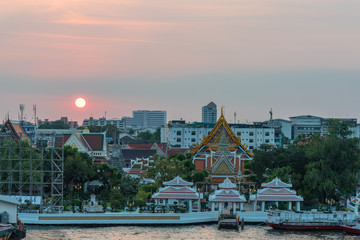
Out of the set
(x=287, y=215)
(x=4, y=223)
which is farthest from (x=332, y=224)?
(x=4, y=223)

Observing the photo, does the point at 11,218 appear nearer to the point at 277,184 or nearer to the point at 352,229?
the point at 277,184

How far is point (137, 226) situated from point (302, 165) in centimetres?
1738

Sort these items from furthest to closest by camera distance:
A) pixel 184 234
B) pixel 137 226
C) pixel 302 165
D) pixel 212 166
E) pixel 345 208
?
pixel 212 166 < pixel 302 165 < pixel 345 208 < pixel 137 226 < pixel 184 234

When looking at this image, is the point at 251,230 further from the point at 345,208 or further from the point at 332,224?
the point at 345,208

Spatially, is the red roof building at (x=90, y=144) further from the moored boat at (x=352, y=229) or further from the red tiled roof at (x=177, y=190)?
the moored boat at (x=352, y=229)

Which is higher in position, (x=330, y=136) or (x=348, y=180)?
(x=330, y=136)

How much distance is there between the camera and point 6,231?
4278 centimetres

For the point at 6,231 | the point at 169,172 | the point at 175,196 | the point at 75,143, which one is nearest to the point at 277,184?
the point at 175,196

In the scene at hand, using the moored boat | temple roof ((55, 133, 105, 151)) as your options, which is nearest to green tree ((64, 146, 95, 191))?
temple roof ((55, 133, 105, 151))

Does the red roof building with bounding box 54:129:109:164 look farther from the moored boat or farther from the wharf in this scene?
the moored boat

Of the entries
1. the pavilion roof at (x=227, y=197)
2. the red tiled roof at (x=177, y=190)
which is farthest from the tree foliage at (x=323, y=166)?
the red tiled roof at (x=177, y=190)

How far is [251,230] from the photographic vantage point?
51.7 meters

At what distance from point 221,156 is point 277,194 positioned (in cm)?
1290

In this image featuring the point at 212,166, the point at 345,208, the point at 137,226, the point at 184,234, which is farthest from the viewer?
the point at 212,166
